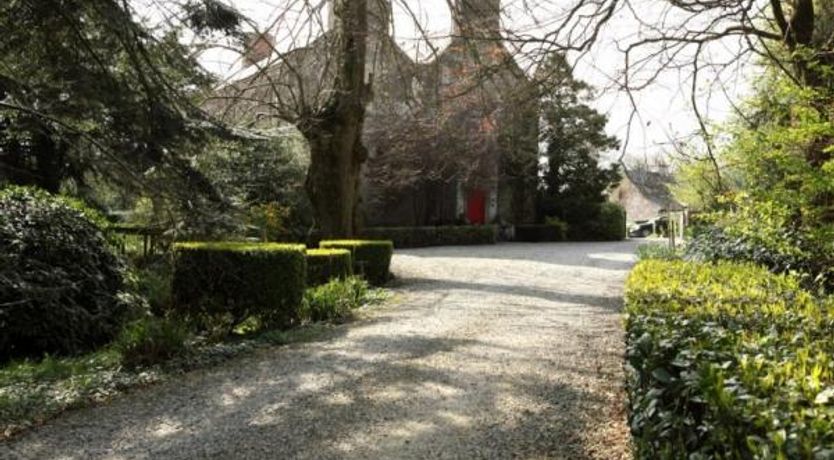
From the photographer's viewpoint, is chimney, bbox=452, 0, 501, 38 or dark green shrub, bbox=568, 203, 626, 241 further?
dark green shrub, bbox=568, 203, 626, 241

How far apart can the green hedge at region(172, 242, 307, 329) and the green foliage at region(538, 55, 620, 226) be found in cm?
2073

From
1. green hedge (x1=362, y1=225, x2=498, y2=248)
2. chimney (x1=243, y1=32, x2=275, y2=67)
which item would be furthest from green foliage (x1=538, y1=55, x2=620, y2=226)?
chimney (x1=243, y1=32, x2=275, y2=67)

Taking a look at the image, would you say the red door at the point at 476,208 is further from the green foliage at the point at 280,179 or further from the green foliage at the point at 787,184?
the green foliage at the point at 787,184

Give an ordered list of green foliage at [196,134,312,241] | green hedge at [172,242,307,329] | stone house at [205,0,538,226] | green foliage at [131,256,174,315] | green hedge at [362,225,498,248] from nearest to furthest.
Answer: green hedge at [172,242,307,329], green foliage at [131,256,174,315], stone house at [205,0,538,226], green foliage at [196,134,312,241], green hedge at [362,225,498,248]

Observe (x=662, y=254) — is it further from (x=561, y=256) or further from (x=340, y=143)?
(x=340, y=143)

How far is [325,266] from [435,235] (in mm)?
13253

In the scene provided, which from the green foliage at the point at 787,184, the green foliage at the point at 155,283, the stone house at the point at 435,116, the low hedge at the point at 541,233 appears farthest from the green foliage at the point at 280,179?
the low hedge at the point at 541,233

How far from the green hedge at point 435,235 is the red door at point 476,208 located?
247cm

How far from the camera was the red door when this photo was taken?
28.5 m

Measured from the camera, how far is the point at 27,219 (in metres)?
6.89

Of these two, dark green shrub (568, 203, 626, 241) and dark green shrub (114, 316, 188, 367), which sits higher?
dark green shrub (568, 203, 626, 241)

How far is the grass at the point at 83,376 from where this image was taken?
14.7 ft

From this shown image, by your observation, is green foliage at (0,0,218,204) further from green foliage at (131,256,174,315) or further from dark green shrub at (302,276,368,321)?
dark green shrub at (302,276,368,321)

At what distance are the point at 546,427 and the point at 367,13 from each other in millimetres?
8777
